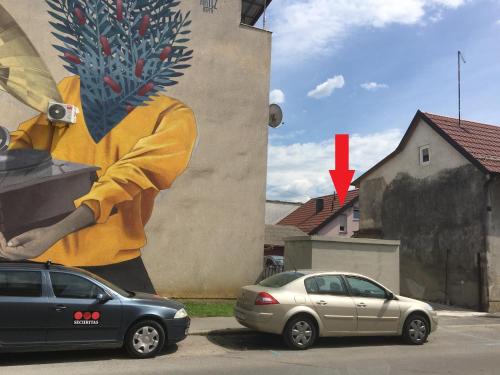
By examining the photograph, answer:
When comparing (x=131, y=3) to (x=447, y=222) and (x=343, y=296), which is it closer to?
(x=343, y=296)

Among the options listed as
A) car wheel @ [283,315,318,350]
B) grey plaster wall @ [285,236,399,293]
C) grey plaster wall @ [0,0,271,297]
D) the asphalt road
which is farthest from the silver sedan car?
grey plaster wall @ [0,0,271,297]

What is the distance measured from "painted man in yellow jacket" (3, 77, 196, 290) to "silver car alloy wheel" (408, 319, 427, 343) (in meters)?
6.35

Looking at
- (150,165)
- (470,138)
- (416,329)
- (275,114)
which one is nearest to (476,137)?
(470,138)

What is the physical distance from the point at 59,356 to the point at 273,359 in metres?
3.25

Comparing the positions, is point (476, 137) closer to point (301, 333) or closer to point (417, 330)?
point (417, 330)

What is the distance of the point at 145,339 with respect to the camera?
7418 mm

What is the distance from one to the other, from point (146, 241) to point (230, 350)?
4.82 metres

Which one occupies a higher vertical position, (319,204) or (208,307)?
(319,204)

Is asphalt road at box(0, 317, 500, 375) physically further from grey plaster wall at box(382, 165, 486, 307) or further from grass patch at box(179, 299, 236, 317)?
grey plaster wall at box(382, 165, 486, 307)

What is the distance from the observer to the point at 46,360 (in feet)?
23.3

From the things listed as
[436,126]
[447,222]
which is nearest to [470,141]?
[436,126]

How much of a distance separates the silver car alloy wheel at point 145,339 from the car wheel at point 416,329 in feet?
15.4

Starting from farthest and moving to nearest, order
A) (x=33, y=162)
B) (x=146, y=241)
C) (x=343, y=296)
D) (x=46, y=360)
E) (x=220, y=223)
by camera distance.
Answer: (x=220, y=223) < (x=146, y=241) < (x=33, y=162) < (x=343, y=296) < (x=46, y=360)

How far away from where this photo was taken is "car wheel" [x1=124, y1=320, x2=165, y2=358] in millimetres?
7340
